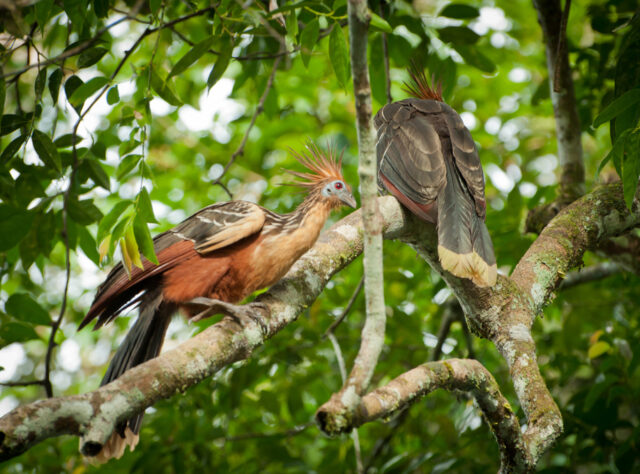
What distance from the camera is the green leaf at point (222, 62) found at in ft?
8.13

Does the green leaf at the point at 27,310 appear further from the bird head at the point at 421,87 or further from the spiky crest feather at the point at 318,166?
the bird head at the point at 421,87

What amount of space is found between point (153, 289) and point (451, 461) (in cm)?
202

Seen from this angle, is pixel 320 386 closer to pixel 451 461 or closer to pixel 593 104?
pixel 451 461

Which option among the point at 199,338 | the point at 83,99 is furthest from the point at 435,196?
the point at 83,99

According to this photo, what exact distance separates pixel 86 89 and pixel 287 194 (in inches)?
82.8

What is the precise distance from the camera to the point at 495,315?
8.87ft

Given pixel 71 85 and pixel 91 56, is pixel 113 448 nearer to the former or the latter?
pixel 71 85

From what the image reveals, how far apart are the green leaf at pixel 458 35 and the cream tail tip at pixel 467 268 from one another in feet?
5.23

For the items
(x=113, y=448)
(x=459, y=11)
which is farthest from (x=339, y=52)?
(x=113, y=448)

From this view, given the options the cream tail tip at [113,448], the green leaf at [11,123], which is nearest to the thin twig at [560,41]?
the green leaf at [11,123]

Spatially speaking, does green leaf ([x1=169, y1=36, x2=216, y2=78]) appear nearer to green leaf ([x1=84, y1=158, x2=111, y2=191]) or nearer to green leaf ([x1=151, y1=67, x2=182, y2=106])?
green leaf ([x1=151, y1=67, x2=182, y2=106])

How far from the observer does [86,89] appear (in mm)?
2410

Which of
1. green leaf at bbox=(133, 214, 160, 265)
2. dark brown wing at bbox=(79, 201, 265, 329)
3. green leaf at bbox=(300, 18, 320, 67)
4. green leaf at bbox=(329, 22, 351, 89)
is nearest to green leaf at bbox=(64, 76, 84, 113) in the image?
green leaf at bbox=(133, 214, 160, 265)

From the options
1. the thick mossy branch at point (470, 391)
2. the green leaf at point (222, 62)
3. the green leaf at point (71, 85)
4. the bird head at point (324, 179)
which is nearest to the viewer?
the thick mossy branch at point (470, 391)
